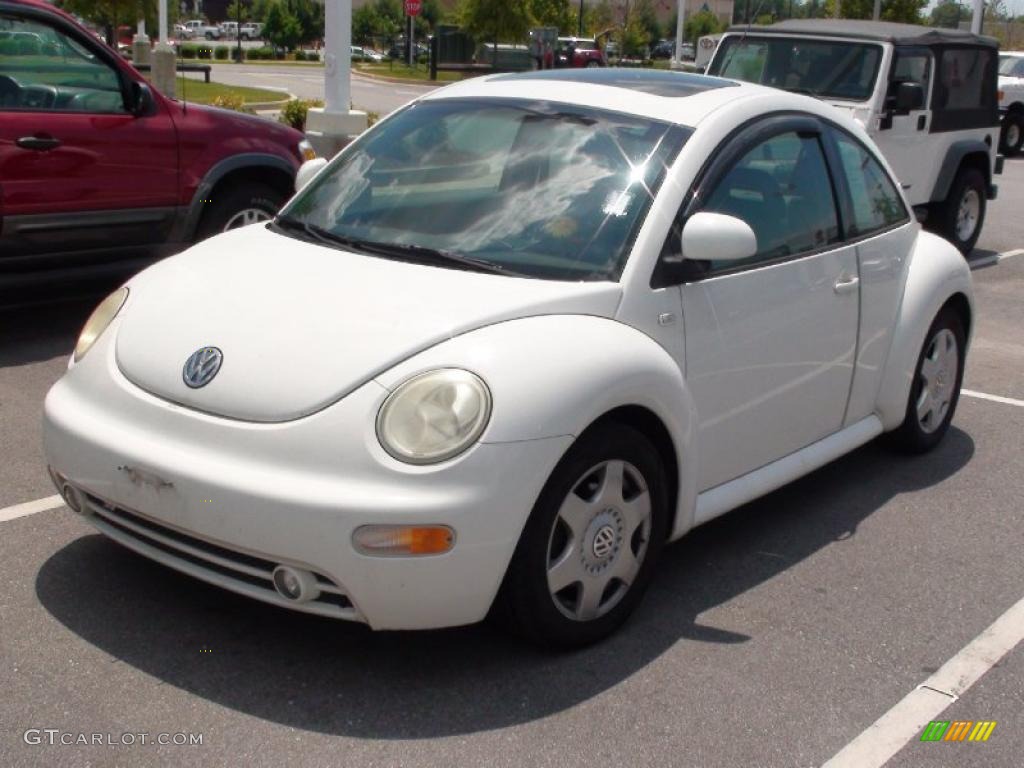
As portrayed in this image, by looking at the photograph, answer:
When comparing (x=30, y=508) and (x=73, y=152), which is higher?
(x=73, y=152)

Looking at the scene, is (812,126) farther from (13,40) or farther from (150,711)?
(13,40)

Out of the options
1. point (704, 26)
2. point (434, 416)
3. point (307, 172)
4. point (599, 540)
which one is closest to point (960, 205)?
point (307, 172)

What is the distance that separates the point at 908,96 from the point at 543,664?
8054mm

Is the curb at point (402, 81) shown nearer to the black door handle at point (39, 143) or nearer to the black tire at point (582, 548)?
the black door handle at point (39, 143)

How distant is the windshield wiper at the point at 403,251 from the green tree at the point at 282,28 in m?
67.9

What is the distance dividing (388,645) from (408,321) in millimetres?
986

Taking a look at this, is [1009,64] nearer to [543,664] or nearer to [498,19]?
[543,664]

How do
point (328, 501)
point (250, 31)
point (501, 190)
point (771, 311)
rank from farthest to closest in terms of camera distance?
point (250, 31), point (771, 311), point (501, 190), point (328, 501)

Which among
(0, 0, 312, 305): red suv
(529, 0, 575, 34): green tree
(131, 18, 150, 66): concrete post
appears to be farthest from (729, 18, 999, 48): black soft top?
(529, 0, 575, 34): green tree

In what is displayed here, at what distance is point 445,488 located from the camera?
11.2ft

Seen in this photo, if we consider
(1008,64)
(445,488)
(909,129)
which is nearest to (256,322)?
(445,488)

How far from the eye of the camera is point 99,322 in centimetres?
431

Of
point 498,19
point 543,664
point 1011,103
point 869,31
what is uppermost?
point 498,19

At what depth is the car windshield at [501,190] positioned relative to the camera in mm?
4223
